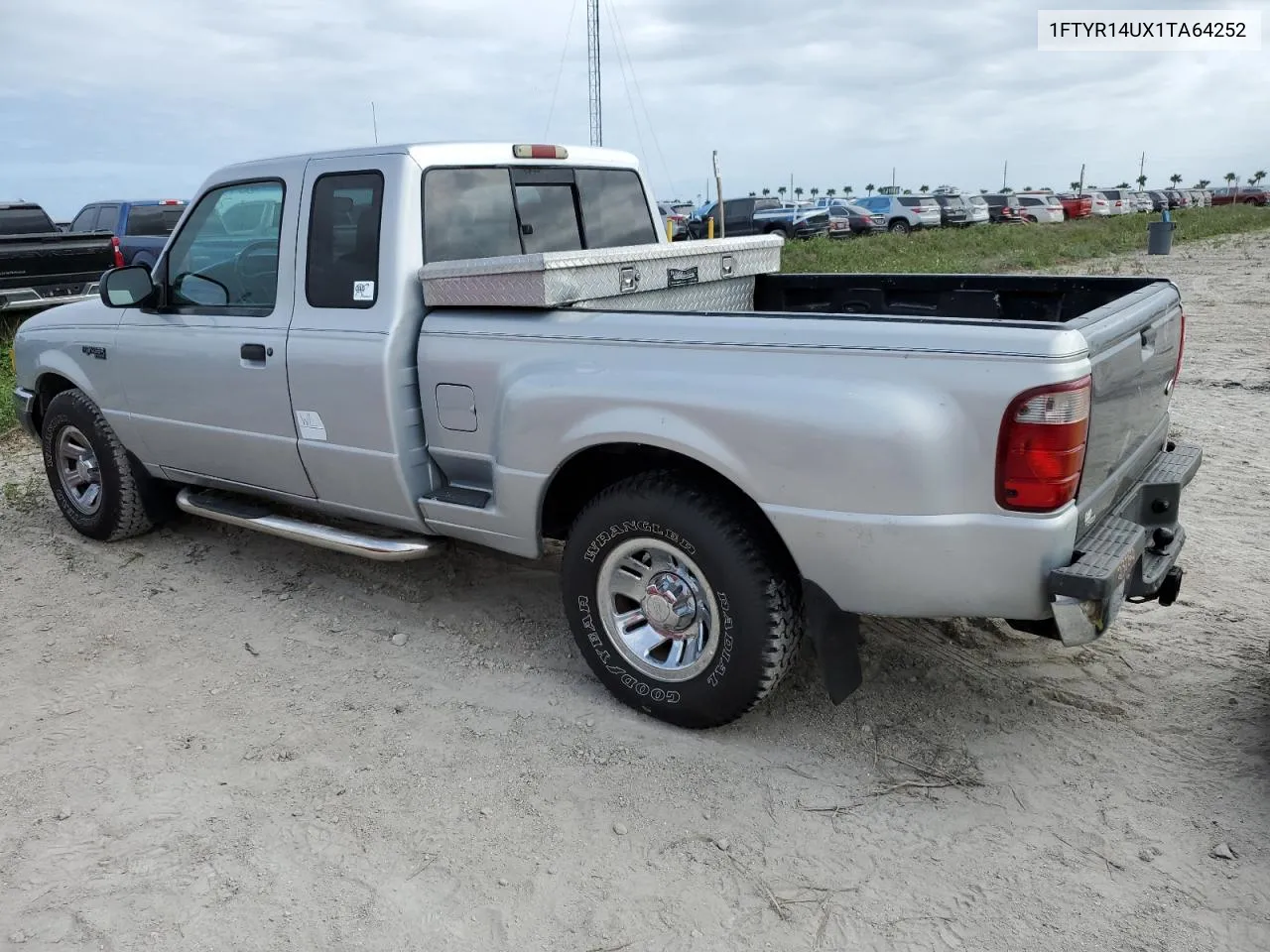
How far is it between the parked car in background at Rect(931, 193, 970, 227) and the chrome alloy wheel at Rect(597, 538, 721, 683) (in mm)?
34490

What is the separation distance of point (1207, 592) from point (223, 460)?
4.38 meters

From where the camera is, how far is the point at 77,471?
5.71 metres

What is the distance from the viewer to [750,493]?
310 centimetres

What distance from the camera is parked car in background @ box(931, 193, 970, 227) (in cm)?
3559

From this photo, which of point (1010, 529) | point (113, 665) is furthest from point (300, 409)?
point (1010, 529)

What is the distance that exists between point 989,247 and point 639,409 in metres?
23.8

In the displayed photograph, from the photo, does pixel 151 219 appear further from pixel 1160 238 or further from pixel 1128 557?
pixel 1160 238

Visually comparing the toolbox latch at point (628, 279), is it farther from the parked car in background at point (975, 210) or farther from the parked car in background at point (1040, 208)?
the parked car in background at point (1040, 208)

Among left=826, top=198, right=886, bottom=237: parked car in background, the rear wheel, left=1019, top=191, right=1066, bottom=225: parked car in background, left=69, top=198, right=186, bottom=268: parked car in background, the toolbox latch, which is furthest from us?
left=1019, top=191, right=1066, bottom=225: parked car in background

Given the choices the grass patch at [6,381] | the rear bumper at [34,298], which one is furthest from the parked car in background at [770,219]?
the grass patch at [6,381]

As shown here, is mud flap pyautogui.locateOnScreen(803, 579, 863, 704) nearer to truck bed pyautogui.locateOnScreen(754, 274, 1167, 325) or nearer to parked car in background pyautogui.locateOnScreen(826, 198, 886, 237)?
truck bed pyautogui.locateOnScreen(754, 274, 1167, 325)

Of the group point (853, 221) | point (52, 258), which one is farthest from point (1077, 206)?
point (52, 258)

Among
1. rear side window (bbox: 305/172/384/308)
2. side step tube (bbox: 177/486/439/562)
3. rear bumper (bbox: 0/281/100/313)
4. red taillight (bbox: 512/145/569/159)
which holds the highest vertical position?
red taillight (bbox: 512/145/569/159)

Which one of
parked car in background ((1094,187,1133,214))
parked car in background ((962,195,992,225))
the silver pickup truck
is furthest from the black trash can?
parked car in background ((1094,187,1133,214))
